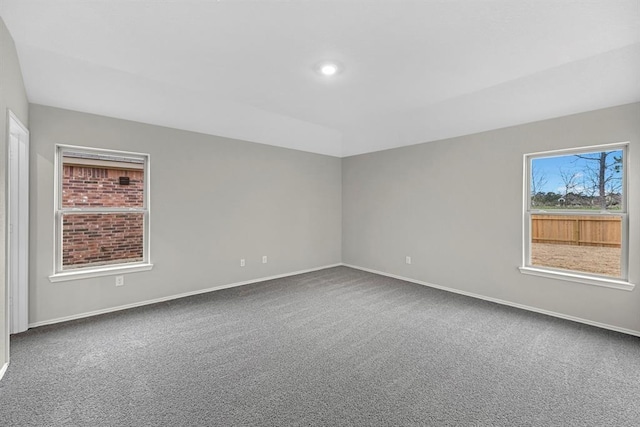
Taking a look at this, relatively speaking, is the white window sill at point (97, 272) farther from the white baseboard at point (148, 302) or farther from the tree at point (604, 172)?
the tree at point (604, 172)

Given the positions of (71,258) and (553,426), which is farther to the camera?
(71,258)

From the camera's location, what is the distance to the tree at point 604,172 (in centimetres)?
304

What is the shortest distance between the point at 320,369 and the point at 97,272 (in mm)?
2843

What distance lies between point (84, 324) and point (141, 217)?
137cm

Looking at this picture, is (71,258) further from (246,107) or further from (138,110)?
(246,107)

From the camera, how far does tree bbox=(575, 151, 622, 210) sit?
3045mm

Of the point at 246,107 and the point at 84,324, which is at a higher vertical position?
the point at 246,107

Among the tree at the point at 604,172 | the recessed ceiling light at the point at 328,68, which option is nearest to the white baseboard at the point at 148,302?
the recessed ceiling light at the point at 328,68

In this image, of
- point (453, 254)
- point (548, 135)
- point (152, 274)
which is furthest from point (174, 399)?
point (548, 135)

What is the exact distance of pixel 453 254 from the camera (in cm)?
425

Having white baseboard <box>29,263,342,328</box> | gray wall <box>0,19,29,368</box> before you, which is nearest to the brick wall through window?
white baseboard <box>29,263,342,328</box>

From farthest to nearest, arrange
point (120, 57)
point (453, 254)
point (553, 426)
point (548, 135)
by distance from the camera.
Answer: point (453, 254), point (548, 135), point (120, 57), point (553, 426)

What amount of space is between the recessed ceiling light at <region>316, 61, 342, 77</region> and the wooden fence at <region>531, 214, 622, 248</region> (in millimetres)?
3013

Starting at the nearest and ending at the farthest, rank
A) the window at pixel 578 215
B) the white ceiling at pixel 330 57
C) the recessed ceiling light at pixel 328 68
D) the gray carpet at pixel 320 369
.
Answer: the gray carpet at pixel 320 369 < the white ceiling at pixel 330 57 < the recessed ceiling light at pixel 328 68 < the window at pixel 578 215
